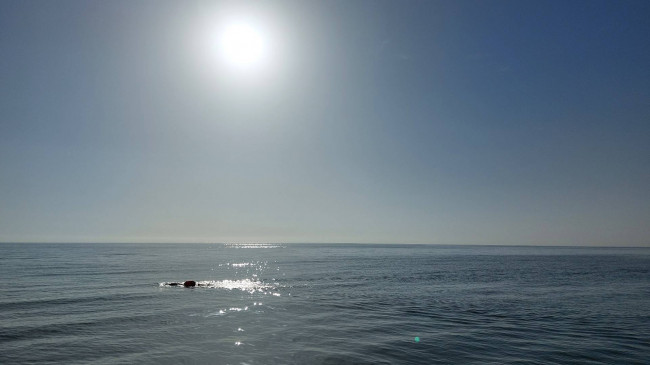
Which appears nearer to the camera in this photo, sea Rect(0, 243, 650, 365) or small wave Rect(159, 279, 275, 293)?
sea Rect(0, 243, 650, 365)

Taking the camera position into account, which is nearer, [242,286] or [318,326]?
[318,326]

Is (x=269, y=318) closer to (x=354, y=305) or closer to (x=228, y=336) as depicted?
(x=228, y=336)

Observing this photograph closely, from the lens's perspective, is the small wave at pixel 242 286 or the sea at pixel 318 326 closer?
the sea at pixel 318 326

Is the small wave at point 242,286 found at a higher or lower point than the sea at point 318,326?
Answer: lower

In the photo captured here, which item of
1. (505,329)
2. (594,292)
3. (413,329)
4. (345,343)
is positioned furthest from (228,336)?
(594,292)

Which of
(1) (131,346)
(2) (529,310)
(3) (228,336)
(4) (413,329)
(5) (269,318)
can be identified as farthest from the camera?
(2) (529,310)

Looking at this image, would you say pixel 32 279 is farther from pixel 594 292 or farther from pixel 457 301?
pixel 594 292

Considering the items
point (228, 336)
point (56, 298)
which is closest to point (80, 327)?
point (228, 336)

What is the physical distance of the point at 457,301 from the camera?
35906 millimetres

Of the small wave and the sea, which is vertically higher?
the sea

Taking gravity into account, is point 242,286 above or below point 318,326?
below

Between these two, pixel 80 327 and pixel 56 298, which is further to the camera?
pixel 56 298

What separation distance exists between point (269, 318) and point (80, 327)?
12.2 meters

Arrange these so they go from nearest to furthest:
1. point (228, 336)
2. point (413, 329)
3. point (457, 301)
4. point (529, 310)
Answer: point (228, 336) < point (413, 329) < point (529, 310) < point (457, 301)
